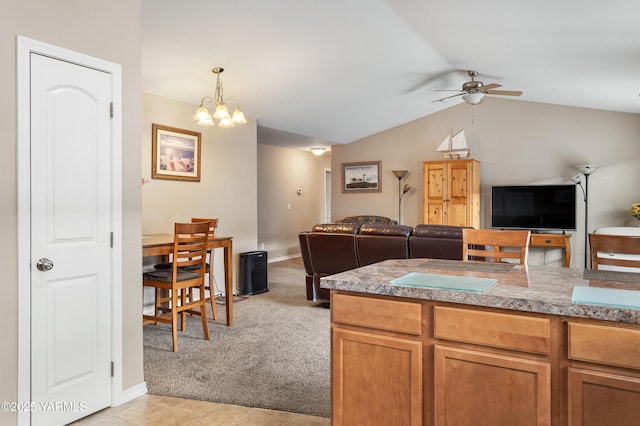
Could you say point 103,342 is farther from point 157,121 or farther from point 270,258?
point 270,258

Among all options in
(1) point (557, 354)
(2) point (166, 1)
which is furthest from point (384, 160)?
(1) point (557, 354)

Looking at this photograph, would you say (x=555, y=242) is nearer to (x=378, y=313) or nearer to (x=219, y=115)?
(x=219, y=115)

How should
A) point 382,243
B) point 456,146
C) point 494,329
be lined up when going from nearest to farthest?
point 494,329
point 382,243
point 456,146

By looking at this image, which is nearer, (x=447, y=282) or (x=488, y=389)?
(x=488, y=389)

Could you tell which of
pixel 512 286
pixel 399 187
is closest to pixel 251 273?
pixel 399 187

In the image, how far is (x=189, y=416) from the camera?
2.43m

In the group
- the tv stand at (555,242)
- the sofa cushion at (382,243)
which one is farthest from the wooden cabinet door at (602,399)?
the tv stand at (555,242)

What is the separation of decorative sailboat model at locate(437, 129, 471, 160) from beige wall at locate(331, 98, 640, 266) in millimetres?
601

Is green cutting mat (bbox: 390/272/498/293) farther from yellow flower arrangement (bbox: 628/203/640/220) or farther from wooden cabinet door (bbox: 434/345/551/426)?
yellow flower arrangement (bbox: 628/203/640/220)

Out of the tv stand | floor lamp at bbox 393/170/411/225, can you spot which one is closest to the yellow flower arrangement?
the tv stand

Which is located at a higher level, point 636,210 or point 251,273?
point 636,210

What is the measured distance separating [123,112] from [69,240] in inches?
32.6

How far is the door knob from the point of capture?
221cm

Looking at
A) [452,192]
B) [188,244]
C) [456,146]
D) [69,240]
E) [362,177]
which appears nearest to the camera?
[69,240]
